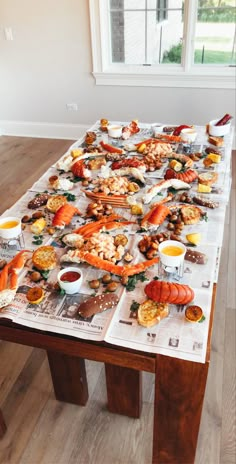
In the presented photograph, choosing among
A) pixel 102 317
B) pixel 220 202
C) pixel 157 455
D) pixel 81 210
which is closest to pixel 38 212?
pixel 81 210

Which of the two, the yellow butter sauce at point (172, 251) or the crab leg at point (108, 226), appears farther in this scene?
the crab leg at point (108, 226)

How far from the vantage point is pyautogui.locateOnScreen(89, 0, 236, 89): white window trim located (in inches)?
129

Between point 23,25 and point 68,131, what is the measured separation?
3.51ft

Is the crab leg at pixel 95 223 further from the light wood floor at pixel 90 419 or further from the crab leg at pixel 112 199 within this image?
the light wood floor at pixel 90 419

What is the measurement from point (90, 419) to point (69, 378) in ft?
0.63

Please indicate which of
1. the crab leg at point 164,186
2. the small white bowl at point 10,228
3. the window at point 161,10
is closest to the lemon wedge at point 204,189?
the crab leg at point 164,186

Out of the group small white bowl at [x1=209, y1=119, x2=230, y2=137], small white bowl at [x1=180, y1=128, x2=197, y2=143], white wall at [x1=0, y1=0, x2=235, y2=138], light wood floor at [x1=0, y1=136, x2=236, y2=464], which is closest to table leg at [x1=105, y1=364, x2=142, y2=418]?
light wood floor at [x1=0, y1=136, x2=236, y2=464]

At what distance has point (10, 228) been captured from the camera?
4.01 ft

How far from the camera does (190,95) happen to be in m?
3.52

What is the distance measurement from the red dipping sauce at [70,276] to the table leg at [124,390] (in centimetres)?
39

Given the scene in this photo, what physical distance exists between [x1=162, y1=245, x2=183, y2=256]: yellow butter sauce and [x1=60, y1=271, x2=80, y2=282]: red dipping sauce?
10.3 inches

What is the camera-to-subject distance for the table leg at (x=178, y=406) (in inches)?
33.9

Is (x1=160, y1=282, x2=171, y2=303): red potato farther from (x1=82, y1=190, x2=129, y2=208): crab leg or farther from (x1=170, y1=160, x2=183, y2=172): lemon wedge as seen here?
(x1=170, y1=160, x2=183, y2=172): lemon wedge

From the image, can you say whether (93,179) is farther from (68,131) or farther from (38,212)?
(68,131)
